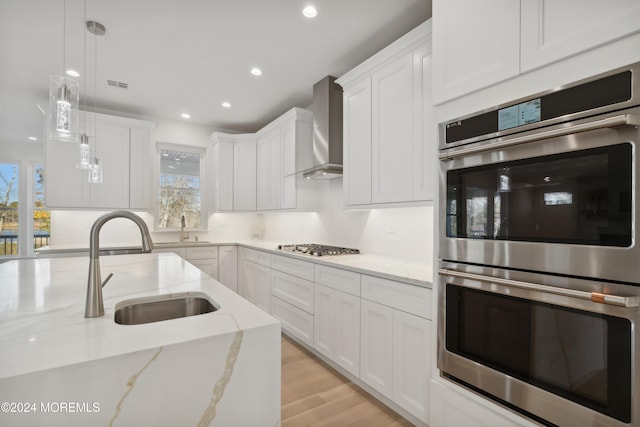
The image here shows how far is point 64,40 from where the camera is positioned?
262 cm

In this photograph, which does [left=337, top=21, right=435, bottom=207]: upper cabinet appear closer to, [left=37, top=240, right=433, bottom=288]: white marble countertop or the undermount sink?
[left=37, top=240, right=433, bottom=288]: white marble countertop

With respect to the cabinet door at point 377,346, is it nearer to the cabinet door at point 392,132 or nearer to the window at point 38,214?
the cabinet door at point 392,132

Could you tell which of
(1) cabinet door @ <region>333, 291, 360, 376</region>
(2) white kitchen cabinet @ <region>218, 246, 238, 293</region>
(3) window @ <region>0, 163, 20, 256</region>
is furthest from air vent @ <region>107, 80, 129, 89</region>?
(3) window @ <region>0, 163, 20, 256</region>

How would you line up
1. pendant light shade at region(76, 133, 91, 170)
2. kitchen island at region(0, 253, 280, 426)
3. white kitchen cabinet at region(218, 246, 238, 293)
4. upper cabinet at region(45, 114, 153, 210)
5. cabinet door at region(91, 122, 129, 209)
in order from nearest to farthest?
kitchen island at region(0, 253, 280, 426) → pendant light shade at region(76, 133, 91, 170) → upper cabinet at region(45, 114, 153, 210) → cabinet door at region(91, 122, 129, 209) → white kitchen cabinet at region(218, 246, 238, 293)

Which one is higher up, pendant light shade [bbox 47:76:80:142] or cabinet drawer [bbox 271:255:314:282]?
pendant light shade [bbox 47:76:80:142]

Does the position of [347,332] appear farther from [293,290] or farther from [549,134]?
[549,134]

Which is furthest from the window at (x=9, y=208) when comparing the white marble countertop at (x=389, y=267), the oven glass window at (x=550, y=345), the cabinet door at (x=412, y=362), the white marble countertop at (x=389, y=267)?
the oven glass window at (x=550, y=345)

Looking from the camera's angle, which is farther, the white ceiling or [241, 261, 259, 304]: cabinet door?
[241, 261, 259, 304]: cabinet door

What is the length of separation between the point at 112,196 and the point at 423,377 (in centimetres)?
432

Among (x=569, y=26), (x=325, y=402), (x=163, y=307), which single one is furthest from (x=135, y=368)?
(x=569, y=26)

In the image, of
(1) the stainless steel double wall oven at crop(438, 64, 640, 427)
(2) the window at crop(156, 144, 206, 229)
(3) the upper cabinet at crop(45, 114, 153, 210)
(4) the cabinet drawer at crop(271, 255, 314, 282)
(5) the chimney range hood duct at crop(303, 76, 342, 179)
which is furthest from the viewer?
(2) the window at crop(156, 144, 206, 229)

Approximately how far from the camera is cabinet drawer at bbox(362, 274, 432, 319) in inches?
69.6

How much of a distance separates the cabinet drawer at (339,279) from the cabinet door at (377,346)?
144 mm

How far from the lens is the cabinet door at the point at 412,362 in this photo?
1754 millimetres
